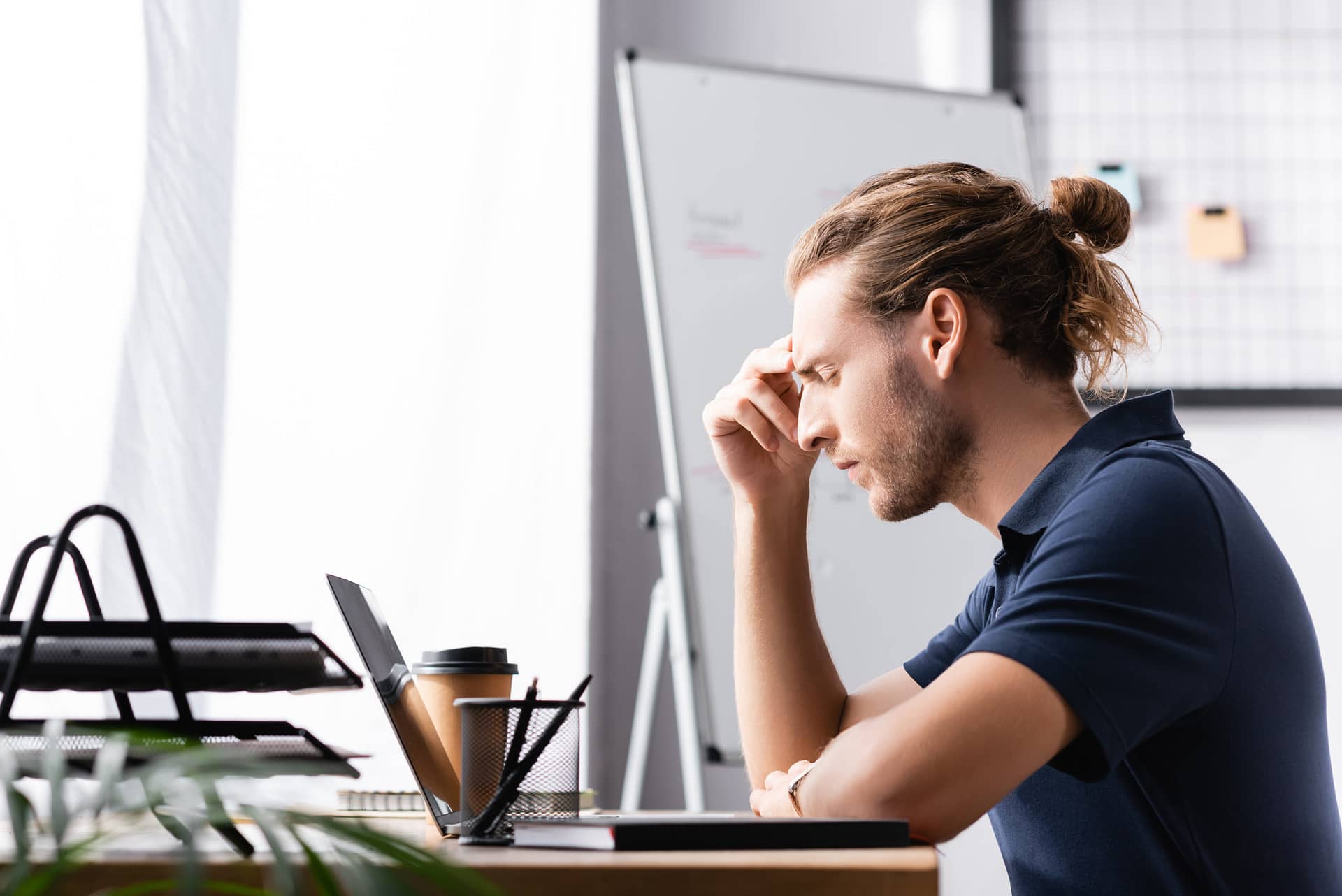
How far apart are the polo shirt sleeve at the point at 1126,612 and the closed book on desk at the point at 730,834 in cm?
20

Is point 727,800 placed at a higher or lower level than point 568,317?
lower

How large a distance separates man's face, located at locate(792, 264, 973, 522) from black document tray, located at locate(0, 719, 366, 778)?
2.07 feet

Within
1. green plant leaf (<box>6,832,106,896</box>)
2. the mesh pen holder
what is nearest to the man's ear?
the mesh pen holder

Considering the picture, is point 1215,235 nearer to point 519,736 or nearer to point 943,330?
point 943,330

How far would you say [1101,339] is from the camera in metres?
1.19

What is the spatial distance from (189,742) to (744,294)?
4.88 ft

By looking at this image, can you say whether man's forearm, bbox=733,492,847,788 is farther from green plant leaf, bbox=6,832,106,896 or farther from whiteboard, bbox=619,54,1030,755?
green plant leaf, bbox=6,832,106,896

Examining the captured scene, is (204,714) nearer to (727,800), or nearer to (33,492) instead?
(33,492)

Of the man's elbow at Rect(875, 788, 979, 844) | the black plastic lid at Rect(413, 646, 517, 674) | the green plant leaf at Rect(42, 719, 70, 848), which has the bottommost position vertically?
the man's elbow at Rect(875, 788, 979, 844)

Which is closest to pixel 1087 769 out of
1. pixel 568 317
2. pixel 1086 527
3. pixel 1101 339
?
pixel 1086 527

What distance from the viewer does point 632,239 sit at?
2631 millimetres

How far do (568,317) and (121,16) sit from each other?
116 centimetres

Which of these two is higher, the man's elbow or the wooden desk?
the wooden desk

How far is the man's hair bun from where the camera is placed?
1.25 m
